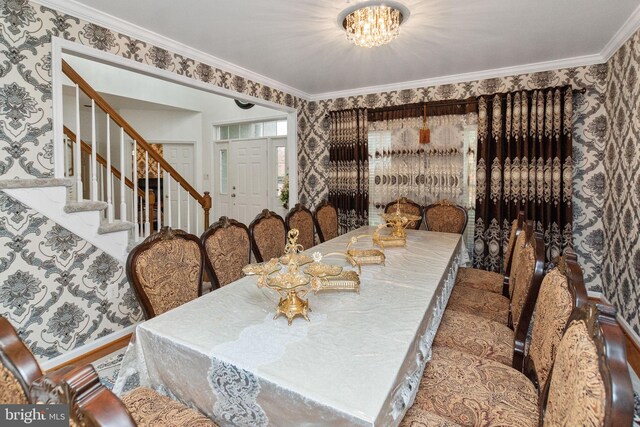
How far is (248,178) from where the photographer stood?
234 inches

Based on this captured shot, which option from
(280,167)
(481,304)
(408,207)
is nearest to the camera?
(481,304)

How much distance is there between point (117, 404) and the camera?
0.52 meters

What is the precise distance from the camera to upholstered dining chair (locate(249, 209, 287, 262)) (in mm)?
2529

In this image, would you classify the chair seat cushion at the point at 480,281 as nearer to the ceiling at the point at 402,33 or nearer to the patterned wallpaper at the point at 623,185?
the patterned wallpaper at the point at 623,185

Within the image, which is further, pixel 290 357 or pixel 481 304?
pixel 481 304

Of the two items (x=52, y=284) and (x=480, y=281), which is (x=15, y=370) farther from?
(x=480, y=281)

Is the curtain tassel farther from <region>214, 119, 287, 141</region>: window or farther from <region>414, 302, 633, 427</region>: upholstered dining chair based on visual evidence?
<region>414, 302, 633, 427</region>: upholstered dining chair

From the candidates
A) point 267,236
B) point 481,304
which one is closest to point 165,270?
point 267,236

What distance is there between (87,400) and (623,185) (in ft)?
12.2

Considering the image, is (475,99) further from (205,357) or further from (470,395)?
(205,357)

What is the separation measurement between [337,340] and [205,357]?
42 cm

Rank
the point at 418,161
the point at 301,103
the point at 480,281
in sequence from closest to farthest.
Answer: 1. the point at 480,281
2. the point at 418,161
3. the point at 301,103

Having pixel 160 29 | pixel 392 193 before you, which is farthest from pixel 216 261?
pixel 392 193

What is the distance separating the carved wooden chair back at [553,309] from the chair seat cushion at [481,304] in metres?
0.71
